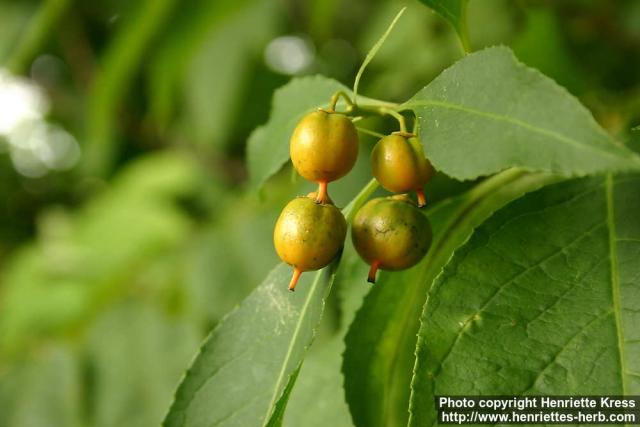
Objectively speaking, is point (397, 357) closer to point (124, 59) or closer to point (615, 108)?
point (615, 108)

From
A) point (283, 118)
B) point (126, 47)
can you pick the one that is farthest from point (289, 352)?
point (126, 47)

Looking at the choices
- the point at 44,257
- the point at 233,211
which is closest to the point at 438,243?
the point at 233,211

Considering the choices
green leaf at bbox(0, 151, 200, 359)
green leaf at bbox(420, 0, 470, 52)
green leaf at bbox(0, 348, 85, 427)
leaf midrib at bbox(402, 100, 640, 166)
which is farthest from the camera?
green leaf at bbox(0, 151, 200, 359)

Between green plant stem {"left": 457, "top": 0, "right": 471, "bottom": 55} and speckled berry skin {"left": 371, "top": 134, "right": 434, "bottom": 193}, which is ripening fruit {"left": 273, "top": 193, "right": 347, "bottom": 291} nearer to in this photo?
speckled berry skin {"left": 371, "top": 134, "right": 434, "bottom": 193}

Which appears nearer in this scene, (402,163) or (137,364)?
(402,163)

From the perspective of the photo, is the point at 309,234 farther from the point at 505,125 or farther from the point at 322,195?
the point at 505,125

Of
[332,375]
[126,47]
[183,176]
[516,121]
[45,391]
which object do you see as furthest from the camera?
[183,176]

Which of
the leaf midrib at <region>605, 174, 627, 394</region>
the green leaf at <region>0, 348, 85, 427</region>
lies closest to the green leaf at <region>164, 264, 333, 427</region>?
the leaf midrib at <region>605, 174, 627, 394</region>
